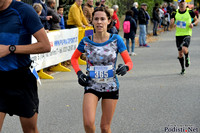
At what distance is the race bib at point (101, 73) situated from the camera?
4.07 m

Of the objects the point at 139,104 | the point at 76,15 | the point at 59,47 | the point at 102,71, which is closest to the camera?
the point at 102,71

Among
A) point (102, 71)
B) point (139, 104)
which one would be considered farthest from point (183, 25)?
point (102, 71)

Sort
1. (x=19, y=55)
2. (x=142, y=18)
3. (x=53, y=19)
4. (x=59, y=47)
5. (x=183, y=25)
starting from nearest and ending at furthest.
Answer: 1. (x=19, y=55)
2. (x=183, y=25)
3. (x=59, y=47)
4. (x=53, y=19)
5. (x=142, y=18)

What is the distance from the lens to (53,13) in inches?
443

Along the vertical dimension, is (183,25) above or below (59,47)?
above

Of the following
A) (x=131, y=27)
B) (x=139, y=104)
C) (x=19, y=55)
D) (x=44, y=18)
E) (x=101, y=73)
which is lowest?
(x=139, y=104)

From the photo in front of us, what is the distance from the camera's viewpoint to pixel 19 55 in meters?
3.34

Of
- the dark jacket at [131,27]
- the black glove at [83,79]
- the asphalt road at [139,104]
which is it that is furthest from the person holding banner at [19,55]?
the dark jacket at [131,27]

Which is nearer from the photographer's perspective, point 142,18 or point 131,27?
point 131,27

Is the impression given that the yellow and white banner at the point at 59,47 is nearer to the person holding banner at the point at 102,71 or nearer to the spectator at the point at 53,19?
the spectator at the point at 53,19

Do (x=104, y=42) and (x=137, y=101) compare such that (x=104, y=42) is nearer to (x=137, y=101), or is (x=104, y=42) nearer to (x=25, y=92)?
(x=25, y=92)

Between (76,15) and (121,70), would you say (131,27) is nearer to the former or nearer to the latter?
(76,15)

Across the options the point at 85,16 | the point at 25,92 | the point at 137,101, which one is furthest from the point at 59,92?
the point at 85,16

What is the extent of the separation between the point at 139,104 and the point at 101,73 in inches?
113
